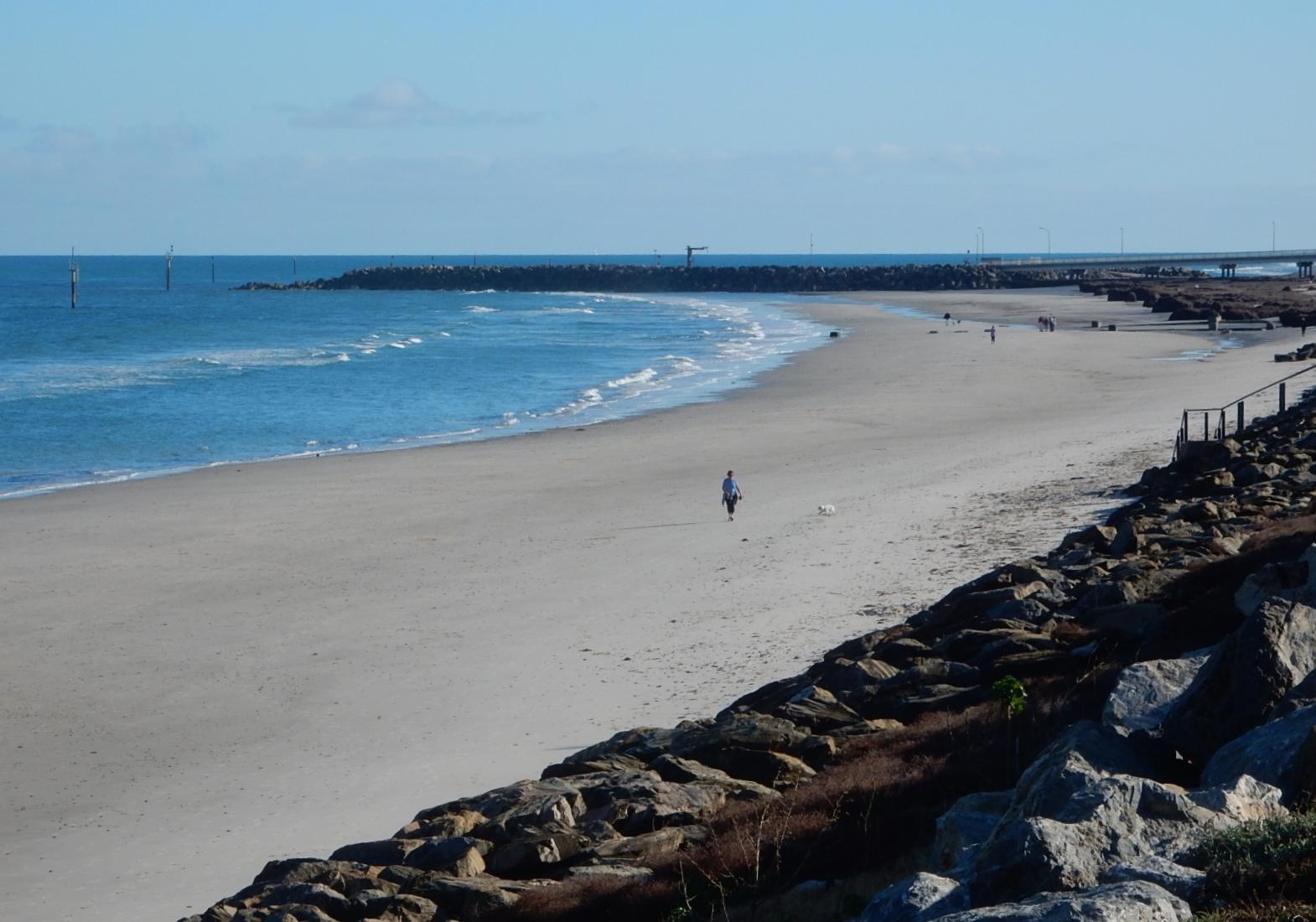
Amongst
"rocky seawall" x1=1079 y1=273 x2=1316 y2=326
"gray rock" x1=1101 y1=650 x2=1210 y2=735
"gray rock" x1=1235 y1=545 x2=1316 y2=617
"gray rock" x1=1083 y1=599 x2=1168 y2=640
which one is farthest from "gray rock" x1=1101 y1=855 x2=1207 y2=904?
"rocky seawall" x1=1079 y1=273 x2=1316 y2=326

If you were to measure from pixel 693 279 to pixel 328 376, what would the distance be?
293ft

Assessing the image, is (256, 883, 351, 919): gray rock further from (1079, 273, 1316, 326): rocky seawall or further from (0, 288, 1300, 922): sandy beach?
(1079, 273, 1316, 326): rocky seawall

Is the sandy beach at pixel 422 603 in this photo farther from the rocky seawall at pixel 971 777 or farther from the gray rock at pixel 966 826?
the gray rock at pixel 966 826

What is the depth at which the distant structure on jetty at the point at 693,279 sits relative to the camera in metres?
116

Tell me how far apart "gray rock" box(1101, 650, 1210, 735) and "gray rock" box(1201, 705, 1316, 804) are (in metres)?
0.78

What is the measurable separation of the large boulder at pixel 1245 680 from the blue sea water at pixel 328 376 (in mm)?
25194

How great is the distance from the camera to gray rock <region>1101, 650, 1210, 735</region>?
670 cm

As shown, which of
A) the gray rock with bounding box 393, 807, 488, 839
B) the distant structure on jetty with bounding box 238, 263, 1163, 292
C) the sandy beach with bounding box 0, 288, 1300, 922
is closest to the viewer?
the gray rock with bounding box 393, 807, 488, 839

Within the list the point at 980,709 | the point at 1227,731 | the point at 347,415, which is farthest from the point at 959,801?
the point at 347,415

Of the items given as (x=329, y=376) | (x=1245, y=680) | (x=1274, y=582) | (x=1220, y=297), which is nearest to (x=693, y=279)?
(x=1220, y=297)

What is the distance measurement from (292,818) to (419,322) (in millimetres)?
79531

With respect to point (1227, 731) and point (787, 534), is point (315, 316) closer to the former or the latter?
point (787, 534)

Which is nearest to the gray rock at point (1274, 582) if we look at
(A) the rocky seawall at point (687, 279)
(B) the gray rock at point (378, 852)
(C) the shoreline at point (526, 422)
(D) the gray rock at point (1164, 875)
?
(D) the gray rock at point (1164, 875)

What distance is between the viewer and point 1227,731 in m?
6.16
